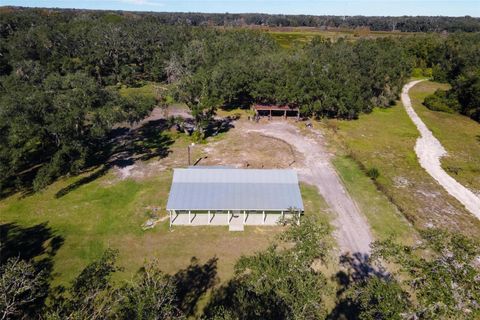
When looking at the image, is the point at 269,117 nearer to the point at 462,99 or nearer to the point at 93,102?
the point at 93,102

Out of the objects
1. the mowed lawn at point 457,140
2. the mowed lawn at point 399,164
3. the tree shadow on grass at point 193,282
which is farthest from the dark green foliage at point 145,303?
the mowed lawn at point 457,140

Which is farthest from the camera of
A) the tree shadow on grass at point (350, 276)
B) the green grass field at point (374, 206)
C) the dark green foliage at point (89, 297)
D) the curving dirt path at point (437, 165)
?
the curving dirt path at point (437, 165)

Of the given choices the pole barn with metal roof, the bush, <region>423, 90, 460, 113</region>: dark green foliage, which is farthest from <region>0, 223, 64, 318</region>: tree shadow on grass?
<region>423, 90, 460, 113</region>: dark green foliage

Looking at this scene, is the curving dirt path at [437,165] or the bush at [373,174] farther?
the bush at [373,174]

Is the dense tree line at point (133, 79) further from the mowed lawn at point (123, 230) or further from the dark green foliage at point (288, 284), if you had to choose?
the dark green foliage at point (288, 284)

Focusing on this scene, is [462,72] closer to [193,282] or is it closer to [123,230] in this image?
[193,282]

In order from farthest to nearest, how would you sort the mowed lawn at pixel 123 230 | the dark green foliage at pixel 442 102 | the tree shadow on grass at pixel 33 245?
the dark green foliage at pixel 442 102
the mowed lawn at pixel 123 230
the tree shadow on grass at pixel 33 245

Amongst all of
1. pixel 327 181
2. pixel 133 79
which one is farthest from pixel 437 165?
pixel 133 79
